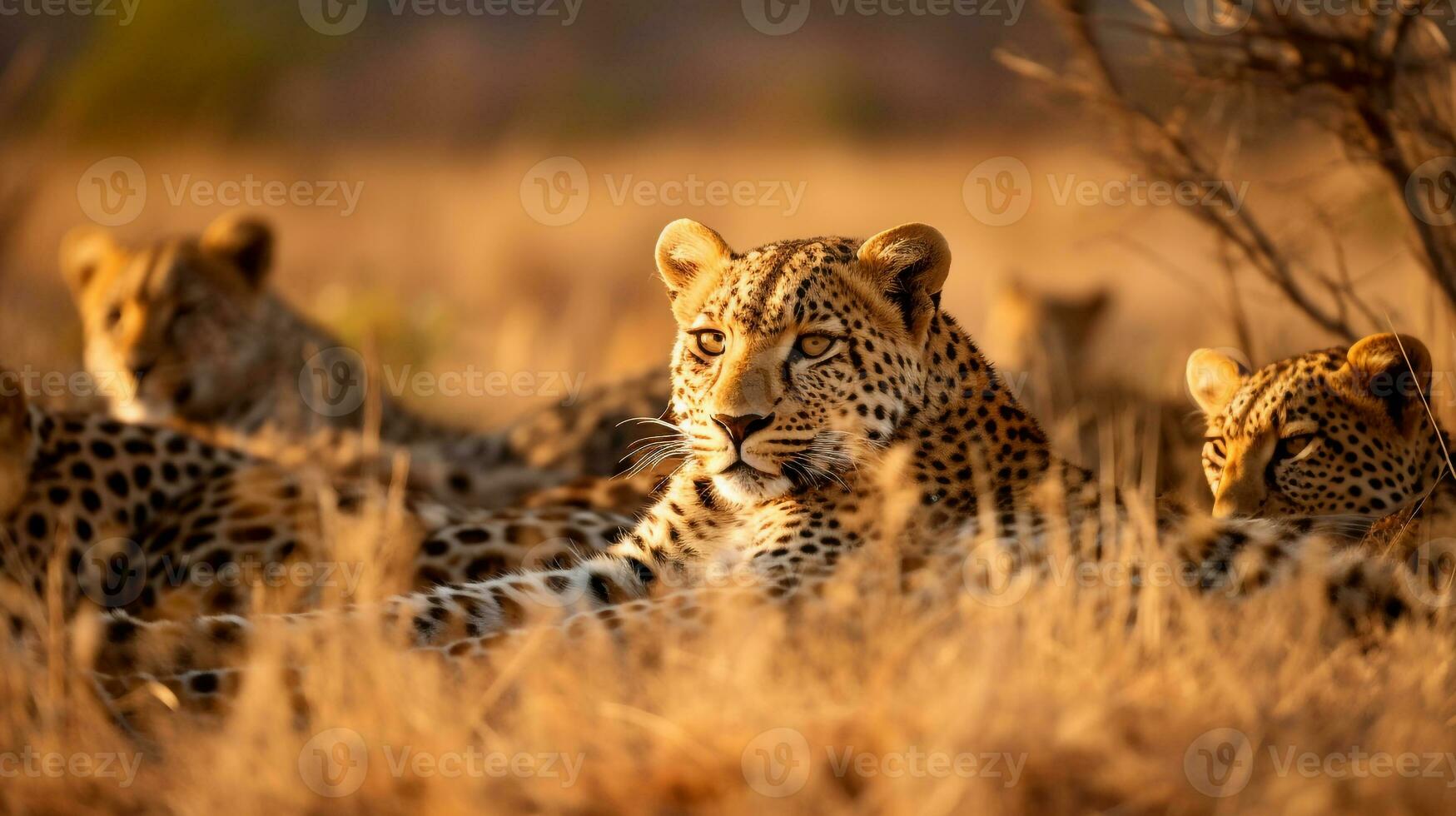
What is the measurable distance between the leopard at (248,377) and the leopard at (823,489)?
2.45m

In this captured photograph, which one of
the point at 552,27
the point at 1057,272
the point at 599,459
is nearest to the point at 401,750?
the point at 599,459

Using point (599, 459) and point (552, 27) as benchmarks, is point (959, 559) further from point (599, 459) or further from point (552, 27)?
point (552, 27)

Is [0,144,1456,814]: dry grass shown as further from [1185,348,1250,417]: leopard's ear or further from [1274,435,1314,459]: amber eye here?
[1185,348,1250,417]: leopard's ear

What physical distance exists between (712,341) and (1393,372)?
222cm

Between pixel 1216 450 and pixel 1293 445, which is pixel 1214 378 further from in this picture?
pixel 1293 445

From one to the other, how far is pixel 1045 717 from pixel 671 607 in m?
1.29

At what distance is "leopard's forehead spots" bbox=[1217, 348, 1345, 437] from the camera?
17.4ft

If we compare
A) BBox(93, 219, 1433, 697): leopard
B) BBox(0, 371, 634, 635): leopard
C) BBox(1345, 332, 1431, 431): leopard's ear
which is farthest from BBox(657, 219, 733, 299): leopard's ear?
BBox(1345, 332, 1431, 431): leopard's ear

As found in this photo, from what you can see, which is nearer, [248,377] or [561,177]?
[248,377]

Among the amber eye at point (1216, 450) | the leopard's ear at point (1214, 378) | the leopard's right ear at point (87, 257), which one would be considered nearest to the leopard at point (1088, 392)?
the amber eye at point (1216, 450)

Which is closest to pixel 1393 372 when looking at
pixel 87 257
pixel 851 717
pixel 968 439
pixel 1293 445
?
pixel 1293 445

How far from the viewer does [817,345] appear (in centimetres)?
482

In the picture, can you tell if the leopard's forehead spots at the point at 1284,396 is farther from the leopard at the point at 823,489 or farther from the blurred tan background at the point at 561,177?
the blurred tan background at the point at 561,177

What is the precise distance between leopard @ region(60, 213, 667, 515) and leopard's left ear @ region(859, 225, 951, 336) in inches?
106
